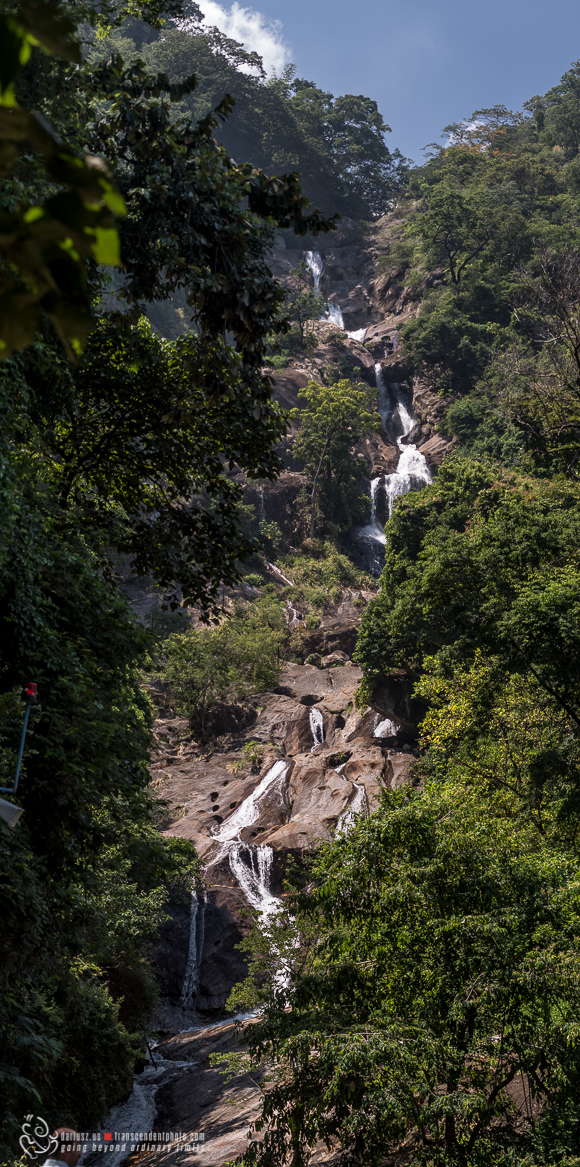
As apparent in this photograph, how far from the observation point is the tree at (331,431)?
143 ft

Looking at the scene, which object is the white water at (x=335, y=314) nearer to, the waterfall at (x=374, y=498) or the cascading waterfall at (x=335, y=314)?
the cascading waterfall at (x=335, y=314)

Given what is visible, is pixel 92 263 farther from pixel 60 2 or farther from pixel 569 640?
pixel 569 640

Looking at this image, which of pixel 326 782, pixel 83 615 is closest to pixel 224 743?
pixel 326 782

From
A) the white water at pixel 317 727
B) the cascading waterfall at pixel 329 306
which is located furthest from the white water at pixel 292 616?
the cascading waterfall at pixel 329 306

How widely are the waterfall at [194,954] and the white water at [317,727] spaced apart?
26.4ft

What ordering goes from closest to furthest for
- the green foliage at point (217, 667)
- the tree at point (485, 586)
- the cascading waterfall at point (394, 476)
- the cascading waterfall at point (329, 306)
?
the tree at point (485, 586), the green foliage at point (217, 667), the cascading waterfall at point (394, 476), the cascading waterfall at point (329, 306)

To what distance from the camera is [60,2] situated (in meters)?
7.00

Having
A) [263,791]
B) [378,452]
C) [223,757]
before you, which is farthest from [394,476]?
[263,791]

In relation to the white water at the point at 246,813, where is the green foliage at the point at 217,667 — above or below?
above

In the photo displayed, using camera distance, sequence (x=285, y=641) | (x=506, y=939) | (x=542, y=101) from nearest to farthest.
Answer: (x=506, y=939) → (x=285, y=641) → (x=542, y=101)

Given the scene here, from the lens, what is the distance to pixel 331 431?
4412 cm

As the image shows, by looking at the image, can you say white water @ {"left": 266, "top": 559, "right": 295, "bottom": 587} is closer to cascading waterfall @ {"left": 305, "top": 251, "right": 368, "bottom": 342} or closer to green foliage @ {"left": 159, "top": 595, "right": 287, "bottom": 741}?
green foliage @ {"left": 159, "top": 595, "right": 287, "bottom": 741}

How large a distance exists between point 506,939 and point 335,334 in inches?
2080

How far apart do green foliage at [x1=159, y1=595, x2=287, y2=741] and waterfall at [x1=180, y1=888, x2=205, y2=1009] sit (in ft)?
35.6
